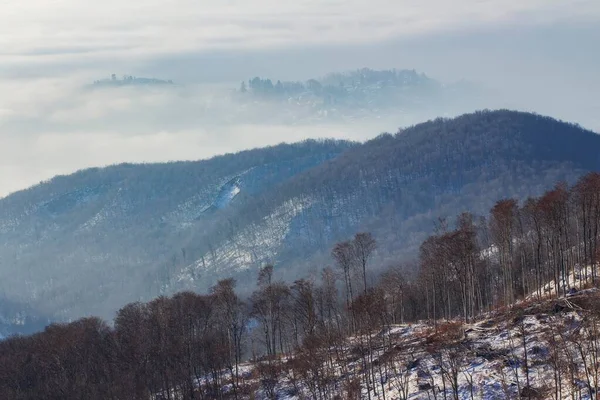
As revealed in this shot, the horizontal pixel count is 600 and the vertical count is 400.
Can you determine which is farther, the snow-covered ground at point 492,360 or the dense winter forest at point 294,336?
the dense winter forest at point 294,336

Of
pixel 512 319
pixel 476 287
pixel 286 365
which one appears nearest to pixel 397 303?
pixel 476 287

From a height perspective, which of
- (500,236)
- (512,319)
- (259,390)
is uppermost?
(500,236)

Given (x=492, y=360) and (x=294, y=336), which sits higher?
(x=294, y=336)

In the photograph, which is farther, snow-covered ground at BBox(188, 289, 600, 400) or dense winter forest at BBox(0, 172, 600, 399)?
dense winter forest at BBox(0, 172, 600, 399)

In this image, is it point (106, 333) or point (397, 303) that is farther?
point (397, 303)

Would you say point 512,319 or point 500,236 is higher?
point 500,236

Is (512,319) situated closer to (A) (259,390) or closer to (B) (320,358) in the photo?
(B) (320,358)

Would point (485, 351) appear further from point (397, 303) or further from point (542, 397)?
point (397, 303)

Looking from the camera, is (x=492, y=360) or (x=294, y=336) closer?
(x=492, y=360)

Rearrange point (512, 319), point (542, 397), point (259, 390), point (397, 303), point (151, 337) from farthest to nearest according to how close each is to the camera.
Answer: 1. point (397, 303)
2. point (151, 337)
3. point (259, 390)
4. point (512, 319)
5. point (542, 397)

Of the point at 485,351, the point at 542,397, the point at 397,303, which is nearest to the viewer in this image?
the point at 542,397

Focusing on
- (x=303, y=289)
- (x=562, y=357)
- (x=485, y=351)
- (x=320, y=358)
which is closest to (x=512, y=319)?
(x=485, y=351)
